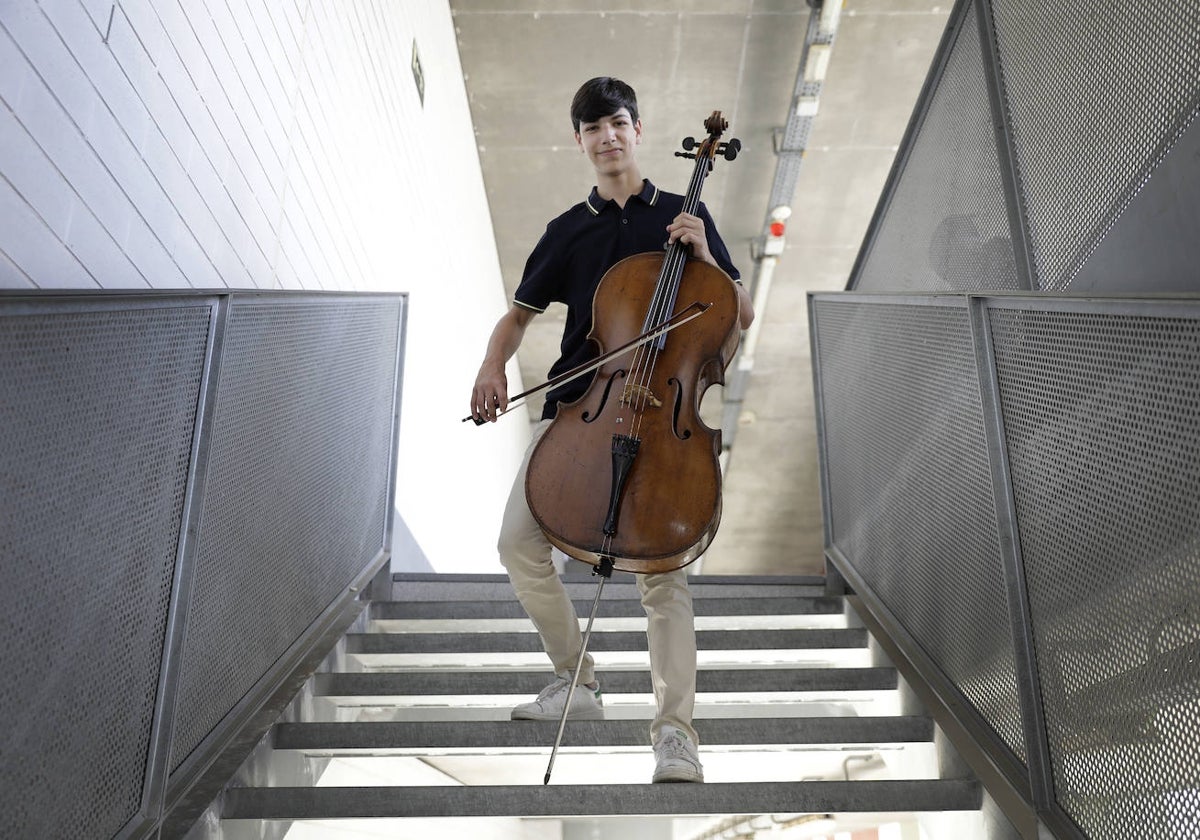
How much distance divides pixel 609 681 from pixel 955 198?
1516 mm

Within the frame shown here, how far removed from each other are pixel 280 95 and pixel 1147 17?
2.00 m

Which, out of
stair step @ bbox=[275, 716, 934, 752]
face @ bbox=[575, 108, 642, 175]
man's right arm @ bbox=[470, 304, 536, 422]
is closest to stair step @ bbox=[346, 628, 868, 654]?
stair step @ bbox=[275, 716, 934, 752]

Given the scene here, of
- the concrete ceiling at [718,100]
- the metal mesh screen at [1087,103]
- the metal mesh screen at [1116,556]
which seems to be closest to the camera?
the metal mesh screen at [1116,556]

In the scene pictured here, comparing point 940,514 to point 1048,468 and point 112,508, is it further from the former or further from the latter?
point 112,508

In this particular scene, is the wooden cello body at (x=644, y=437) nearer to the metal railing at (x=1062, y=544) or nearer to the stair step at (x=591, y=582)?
the metal railing at (x=1062, y=544)

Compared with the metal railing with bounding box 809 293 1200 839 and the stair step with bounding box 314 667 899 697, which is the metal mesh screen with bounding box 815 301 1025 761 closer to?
the metal railing with bounding box 809 293 1200 839

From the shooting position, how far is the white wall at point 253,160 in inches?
61.8

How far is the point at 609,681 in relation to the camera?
93.6 inches

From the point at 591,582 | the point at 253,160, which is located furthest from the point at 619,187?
the point at 591,582

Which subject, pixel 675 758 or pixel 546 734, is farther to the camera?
pixel 546 734

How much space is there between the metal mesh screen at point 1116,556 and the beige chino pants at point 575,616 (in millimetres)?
607

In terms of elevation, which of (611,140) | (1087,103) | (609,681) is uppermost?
(611,140)

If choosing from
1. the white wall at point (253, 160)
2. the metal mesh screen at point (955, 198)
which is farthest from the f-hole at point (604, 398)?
the metal mesh screen at point (955, 198)

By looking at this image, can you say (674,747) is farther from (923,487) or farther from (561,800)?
(923,487)
